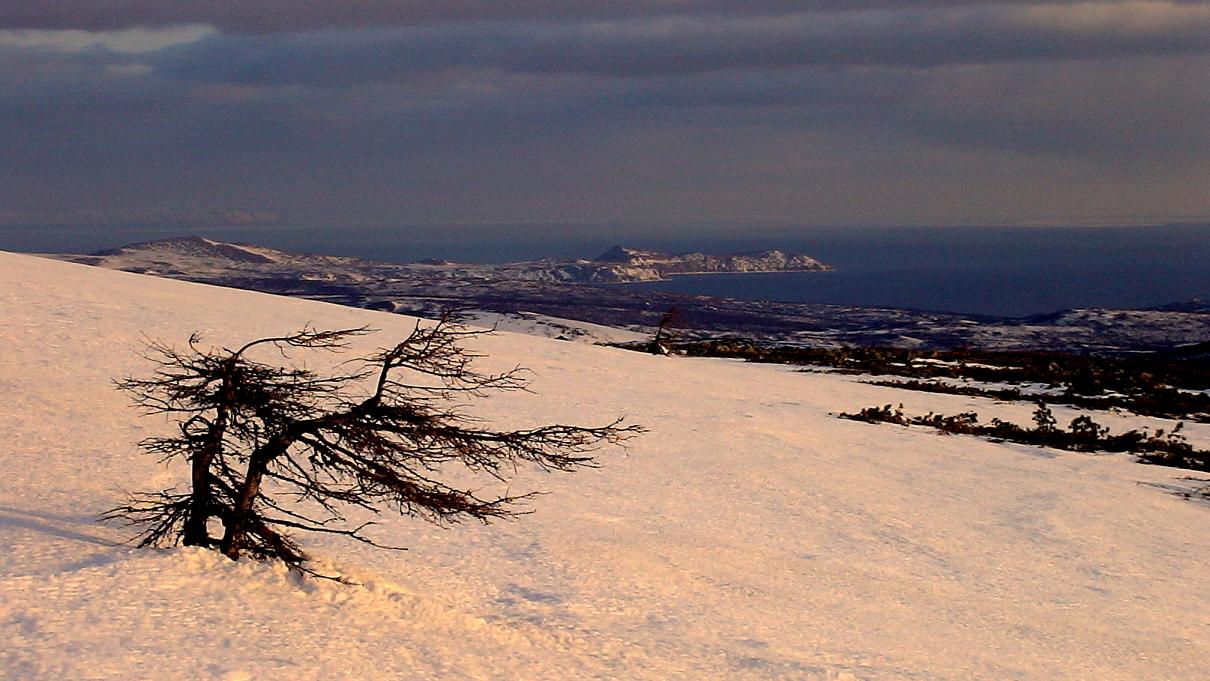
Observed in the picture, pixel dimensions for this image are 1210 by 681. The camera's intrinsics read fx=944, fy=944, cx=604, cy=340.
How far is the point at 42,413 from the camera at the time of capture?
401 inches

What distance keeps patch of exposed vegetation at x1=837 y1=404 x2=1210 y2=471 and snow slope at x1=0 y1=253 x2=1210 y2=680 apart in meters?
2.61

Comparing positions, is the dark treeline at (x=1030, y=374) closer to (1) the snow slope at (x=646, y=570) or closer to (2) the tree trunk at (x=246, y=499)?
(1) the snow slope at (x=646, y=570)

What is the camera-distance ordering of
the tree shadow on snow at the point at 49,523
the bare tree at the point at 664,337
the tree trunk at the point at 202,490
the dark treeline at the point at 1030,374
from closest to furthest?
the tree trunk at the point at 202,490 < the tree shadow on snow at the point at 49,523 < the dark treeline at the point at 1030,374 < the bare tree at the point at 664,337

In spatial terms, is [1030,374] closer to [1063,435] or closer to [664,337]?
[664,337]

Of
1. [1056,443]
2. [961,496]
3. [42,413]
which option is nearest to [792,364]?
[1056,443]

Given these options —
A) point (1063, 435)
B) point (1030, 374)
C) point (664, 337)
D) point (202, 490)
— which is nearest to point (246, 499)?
point (202, 490)

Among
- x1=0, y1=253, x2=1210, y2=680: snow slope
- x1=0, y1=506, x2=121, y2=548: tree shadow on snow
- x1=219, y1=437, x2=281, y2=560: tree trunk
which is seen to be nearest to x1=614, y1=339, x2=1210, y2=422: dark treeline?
x1=0, y1=253, x2=1210, y2=680: snow slope

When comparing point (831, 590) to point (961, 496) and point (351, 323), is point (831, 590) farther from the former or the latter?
point (351, 323)

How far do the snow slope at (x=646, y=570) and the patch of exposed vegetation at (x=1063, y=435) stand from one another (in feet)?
8.56

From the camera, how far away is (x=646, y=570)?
305 inches

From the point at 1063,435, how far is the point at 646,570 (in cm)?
1413

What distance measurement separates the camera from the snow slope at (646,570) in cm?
527

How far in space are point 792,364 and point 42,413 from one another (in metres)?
26.2

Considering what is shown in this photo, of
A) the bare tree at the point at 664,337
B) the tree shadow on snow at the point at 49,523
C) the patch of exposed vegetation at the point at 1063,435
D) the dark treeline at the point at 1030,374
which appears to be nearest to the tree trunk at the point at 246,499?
the tree shadow on snow at the point at 49,523
